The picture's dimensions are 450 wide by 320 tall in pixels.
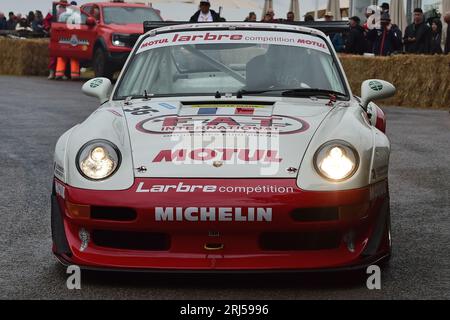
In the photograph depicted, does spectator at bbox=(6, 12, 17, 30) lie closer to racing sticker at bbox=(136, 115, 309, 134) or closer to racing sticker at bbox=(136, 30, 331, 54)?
racing sticker at bbox=(136, 30, 331, 54)

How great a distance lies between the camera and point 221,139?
496cm

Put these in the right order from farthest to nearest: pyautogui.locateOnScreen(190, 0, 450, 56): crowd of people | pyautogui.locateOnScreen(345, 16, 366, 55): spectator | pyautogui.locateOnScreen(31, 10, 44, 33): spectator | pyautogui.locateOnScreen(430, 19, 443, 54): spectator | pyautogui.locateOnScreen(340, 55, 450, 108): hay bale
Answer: pyautogui.locateOnScreen(31, 10, 44, 33): spectator < pyautogui.locateOnScreen(345, 16, 366, 55): spectator < pyautogui.locateOnScreen(430, 19, 443, 54): spectator < pyautogui.locateOnScreen(190, 0, 450, 56): crowd of people < pyautogui.locateOnScreen(340, 55, 450, 108): hay bale

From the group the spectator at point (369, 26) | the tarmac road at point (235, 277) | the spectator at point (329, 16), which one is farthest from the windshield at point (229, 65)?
the spectator at point (329, 16)

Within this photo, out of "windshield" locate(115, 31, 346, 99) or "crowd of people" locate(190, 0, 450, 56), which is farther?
"crowd of people" locate(190, 0, 450, 56)

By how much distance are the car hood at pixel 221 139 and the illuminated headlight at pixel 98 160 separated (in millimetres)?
96

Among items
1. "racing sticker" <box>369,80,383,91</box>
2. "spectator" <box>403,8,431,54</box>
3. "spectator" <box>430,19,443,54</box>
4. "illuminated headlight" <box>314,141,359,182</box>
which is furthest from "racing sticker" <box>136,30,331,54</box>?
"spectator" <box>430,19,443,54</box>

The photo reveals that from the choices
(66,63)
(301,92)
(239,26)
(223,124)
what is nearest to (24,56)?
(66,63)

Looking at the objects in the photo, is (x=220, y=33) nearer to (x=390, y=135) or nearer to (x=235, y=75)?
(x=235, y=75)

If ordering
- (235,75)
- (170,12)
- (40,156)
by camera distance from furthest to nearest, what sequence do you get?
(170,12) < (40,156) < (235,75)

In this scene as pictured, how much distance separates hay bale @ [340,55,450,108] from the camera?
56.3 feet

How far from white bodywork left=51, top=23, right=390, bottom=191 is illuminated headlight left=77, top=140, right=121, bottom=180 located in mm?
30

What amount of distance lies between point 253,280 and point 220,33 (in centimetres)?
209

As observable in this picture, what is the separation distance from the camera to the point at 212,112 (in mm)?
5391
